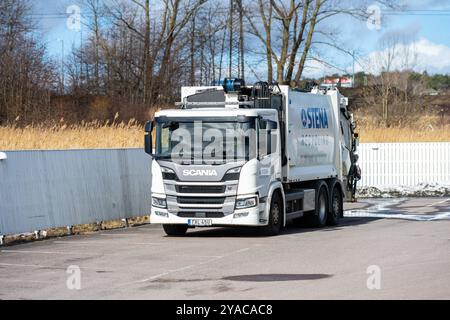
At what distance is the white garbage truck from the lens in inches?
750

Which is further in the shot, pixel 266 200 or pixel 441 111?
pixel 441 111

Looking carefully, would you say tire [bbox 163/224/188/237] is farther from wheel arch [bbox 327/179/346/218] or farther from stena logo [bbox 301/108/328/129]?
wheel arch [bbox 327/179/346/218]

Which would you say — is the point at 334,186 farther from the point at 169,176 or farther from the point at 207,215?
the point at 169,176

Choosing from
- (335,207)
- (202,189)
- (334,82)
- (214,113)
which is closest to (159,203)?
(202,189)

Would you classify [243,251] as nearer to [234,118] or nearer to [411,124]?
[234,118]

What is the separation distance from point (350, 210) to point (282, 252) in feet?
42.5

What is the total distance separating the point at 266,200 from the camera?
19422mm

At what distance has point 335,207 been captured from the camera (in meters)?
24.1

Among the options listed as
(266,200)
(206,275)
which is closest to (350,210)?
(266,200)

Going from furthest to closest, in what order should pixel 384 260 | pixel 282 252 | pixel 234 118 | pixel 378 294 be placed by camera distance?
pixel 234 118, pixel 282 252, pixel 384 260, pixel 378 294

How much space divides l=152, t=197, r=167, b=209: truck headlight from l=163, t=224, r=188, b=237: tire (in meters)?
0.66

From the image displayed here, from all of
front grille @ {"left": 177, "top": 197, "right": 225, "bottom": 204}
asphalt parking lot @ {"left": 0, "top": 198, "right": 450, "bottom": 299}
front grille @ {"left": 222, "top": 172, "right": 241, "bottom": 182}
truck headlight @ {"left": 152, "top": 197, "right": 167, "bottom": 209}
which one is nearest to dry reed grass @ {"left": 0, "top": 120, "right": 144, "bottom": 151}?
asphalt parking lot @ {"left": 0, "top": 198, "right": 450, "bottom": 299}

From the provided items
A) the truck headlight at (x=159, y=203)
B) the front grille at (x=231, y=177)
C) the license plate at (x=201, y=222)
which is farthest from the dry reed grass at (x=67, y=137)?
the front grille at (x=231, y=177)

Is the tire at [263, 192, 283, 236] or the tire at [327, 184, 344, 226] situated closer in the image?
the tire at [263, 192, 283, 236]
